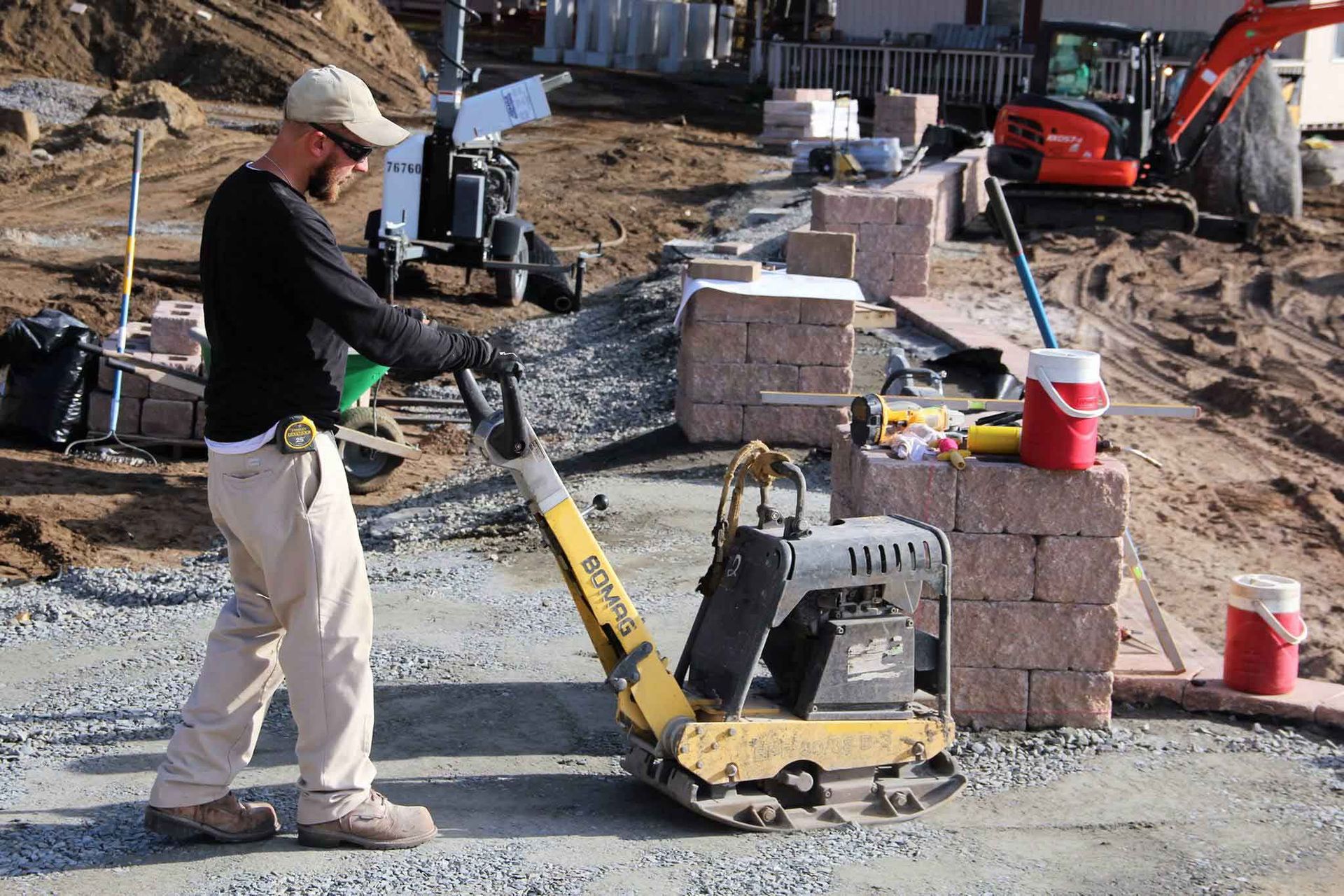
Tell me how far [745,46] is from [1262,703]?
33.8m

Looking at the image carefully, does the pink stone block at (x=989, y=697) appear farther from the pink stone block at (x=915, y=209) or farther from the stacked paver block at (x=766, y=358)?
the pink stone block at (x=915, y=209)

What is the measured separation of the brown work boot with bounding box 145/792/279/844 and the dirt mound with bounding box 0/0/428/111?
22524 mm

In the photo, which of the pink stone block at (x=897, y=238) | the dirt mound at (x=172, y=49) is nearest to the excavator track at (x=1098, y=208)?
the pink stone block at (x=897, y=238)

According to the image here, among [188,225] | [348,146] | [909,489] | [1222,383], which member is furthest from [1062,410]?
[188,225]

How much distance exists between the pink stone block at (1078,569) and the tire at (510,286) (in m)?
9.53

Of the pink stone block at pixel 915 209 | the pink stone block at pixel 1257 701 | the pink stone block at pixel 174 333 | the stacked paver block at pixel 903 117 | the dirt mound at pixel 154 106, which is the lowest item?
the pink stone block at pixel 1257 701

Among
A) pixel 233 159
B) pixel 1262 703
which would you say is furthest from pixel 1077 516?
pixel 233 159

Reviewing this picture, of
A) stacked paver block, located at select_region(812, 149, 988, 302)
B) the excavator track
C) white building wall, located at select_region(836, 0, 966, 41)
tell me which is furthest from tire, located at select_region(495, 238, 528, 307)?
white building wall, located at select_region(836, 0, 966, 41)

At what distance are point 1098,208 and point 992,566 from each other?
13631 millimetres

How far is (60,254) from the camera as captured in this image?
15461mm

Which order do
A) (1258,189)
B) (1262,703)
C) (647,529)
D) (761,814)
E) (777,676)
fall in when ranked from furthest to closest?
(1258,189) < (647,529) < (1262,703) < (777,676) < (761,814)

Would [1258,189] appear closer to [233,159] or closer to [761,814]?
Answer: [233,159]

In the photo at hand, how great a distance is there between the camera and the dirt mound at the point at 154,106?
2169cm

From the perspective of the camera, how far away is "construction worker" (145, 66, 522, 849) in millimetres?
3713
